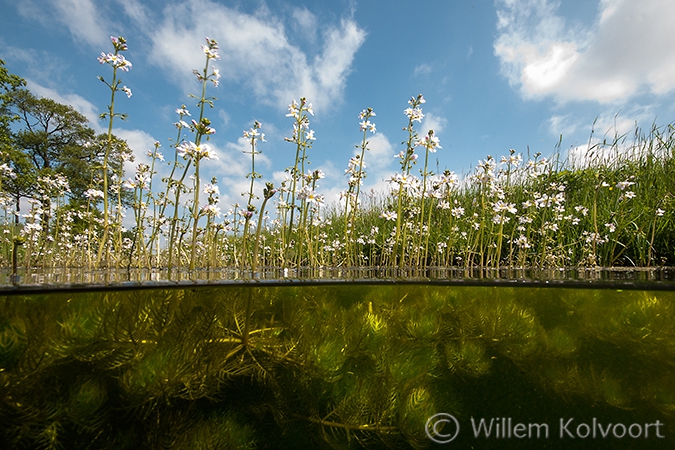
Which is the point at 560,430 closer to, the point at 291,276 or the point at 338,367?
the point at 338,367

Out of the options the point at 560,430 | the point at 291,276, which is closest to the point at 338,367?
the point at 291,276

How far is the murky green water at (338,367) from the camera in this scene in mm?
1725

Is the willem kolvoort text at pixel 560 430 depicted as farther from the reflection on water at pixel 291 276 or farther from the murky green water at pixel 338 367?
the reflection on water at pixel 291 276

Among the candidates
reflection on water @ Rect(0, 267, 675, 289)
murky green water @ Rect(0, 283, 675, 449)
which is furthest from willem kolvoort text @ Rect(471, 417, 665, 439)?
reflection on water @ Rect(0, 267, 675, 289)

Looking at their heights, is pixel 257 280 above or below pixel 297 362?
above

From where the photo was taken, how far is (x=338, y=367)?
6.79 ft

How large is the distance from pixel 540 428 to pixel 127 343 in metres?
2.38

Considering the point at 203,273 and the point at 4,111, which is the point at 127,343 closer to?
the point at 203,273

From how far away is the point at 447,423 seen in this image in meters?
2.11

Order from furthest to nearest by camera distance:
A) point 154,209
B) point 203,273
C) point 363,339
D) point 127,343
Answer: point 154,209 < point 203,273 < point 363,339 < point 127,343

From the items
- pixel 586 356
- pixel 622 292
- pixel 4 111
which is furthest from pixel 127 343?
pixel 4 111

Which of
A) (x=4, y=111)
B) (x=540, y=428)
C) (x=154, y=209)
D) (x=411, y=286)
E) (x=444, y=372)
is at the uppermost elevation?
(x=4, y=111)

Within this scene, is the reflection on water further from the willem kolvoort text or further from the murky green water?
the willem kolvoort text

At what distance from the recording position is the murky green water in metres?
1.72
